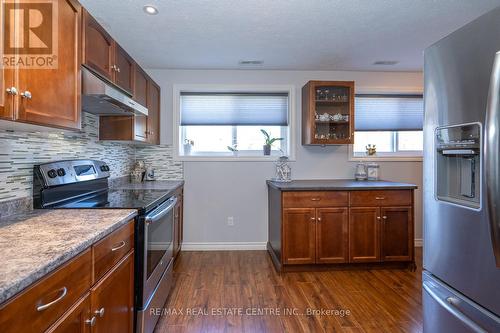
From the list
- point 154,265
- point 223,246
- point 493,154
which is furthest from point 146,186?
point 493,154

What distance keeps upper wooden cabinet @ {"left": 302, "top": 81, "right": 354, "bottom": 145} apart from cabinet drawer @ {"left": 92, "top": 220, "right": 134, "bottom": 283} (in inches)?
93.0

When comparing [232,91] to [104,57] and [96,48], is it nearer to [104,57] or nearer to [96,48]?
[104,57]

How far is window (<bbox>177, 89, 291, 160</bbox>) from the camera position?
361 cm

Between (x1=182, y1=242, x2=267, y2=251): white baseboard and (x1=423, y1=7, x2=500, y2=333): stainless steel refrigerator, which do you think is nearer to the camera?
(x1=423, y1=7, x2=500, y2=333): stainless steel refrigerator

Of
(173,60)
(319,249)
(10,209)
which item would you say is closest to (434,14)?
(319,249)

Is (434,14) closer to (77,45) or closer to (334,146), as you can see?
(334,146)

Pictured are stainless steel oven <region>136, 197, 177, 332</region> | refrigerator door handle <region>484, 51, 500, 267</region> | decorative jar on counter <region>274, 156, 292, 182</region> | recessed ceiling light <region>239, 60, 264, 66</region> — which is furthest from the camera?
decorative jar on counter <region>274, 156, 292, 182</region>

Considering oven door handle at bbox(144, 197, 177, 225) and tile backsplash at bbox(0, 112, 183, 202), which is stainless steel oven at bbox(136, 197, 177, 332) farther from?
tile backsplash at bbox(0, 112, 183, 202)

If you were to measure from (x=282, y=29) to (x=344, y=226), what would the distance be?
200 centimetres

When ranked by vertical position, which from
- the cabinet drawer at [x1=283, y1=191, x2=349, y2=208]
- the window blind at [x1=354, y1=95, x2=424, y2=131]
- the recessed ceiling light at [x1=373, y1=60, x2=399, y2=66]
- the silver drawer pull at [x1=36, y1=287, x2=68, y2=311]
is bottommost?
the silver drawer pull at [x1=36, y1=287, x2=68, y2=311]

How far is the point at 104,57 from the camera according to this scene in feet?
6.24

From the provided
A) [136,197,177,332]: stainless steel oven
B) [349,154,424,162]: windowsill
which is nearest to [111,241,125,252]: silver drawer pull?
[136,197,177,332]: stainless steel oven

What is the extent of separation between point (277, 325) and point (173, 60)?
9.43 feet

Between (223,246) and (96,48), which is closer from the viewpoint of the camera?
(96,48)
